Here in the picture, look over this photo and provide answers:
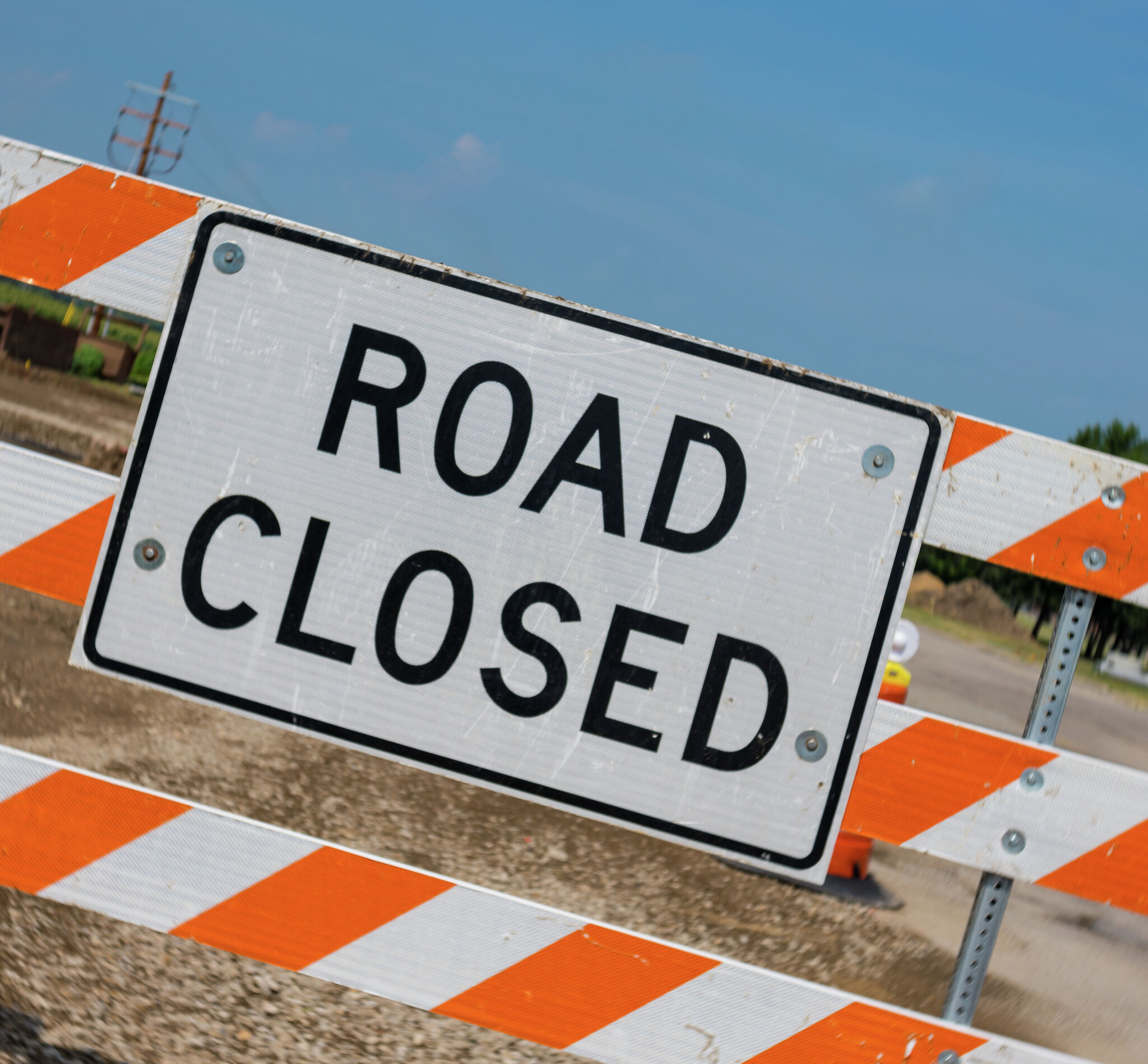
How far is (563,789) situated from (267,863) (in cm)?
57

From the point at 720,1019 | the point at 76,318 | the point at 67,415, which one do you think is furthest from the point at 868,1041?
the point at 76,318

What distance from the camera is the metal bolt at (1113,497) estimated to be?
211cm

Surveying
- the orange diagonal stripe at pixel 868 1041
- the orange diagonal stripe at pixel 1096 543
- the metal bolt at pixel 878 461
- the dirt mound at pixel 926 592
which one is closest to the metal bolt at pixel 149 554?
the metal bolt at pixel 878 461

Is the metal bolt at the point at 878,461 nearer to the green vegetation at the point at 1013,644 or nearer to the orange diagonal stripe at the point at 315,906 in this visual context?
the orange diagonal stripe at the point at 315,906

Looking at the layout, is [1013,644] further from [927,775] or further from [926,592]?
[927,775]

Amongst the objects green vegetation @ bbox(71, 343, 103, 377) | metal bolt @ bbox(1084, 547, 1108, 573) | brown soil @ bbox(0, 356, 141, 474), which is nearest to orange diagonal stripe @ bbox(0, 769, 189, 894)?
metal bolt @ bbox(1084, 547, 1108, 573)

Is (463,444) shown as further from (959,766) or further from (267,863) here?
(959,766)

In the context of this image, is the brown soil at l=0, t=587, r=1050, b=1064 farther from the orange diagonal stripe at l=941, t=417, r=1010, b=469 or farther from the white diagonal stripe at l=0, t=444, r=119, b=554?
the orange diagonal stripe at l=941, t=417, r=1010, b=469

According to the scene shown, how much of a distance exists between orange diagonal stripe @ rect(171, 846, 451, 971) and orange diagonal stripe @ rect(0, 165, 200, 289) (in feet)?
3.97

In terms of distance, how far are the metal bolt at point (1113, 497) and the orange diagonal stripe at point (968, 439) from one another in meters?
0.24

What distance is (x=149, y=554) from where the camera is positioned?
2.08m

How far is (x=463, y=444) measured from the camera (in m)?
2.04

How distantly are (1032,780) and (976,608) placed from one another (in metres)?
42.3

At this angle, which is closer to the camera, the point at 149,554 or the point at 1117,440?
the point at 149,554
